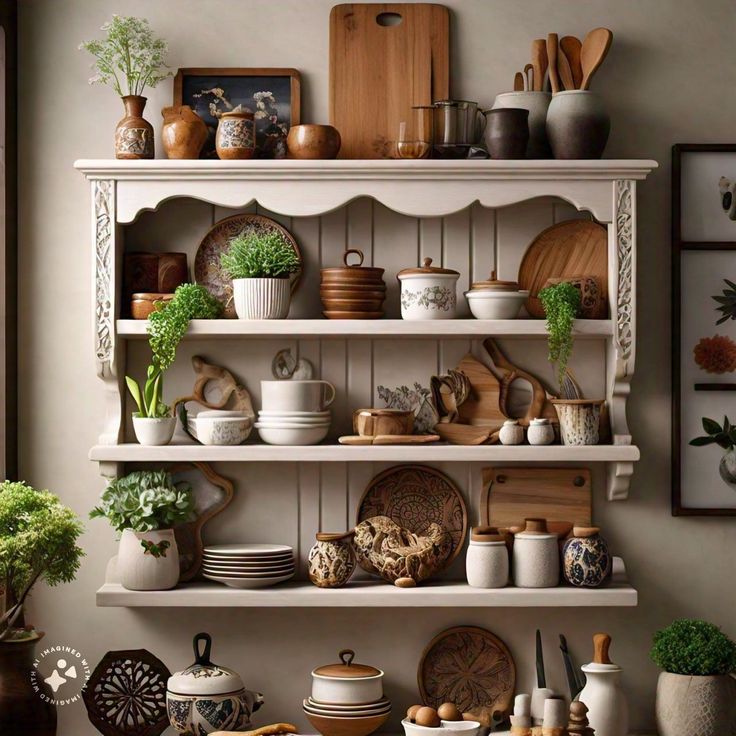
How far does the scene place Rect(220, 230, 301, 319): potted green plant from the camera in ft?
8.27

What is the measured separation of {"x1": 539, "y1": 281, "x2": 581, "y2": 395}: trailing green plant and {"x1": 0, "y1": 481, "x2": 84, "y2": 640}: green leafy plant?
120 cm

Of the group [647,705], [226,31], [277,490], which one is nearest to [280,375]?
[277,490]

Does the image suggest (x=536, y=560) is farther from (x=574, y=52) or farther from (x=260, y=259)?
(x=574, y=52)

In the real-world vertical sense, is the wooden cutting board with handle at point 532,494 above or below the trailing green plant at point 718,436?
below

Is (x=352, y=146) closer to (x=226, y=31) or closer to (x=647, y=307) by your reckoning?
(x=226, y=31)

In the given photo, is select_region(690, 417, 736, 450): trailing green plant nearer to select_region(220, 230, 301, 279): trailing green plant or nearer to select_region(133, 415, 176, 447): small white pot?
select_region(220, 230, 301, 279): trailing green plant

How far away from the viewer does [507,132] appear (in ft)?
8.24

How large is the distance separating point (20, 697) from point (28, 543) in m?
0.34

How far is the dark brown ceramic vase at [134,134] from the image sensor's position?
2.54 metres

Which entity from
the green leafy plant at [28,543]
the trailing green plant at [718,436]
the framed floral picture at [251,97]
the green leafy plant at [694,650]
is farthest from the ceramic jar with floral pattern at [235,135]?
the green leafy plant at [694,650]

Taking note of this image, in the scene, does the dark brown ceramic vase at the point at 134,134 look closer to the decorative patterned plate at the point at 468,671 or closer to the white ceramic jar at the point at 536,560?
the white ceramic jar at the point at 536,560

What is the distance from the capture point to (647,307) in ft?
8.84

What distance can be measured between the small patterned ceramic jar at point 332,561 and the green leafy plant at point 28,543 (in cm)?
57

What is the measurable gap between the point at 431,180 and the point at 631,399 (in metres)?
0.77
